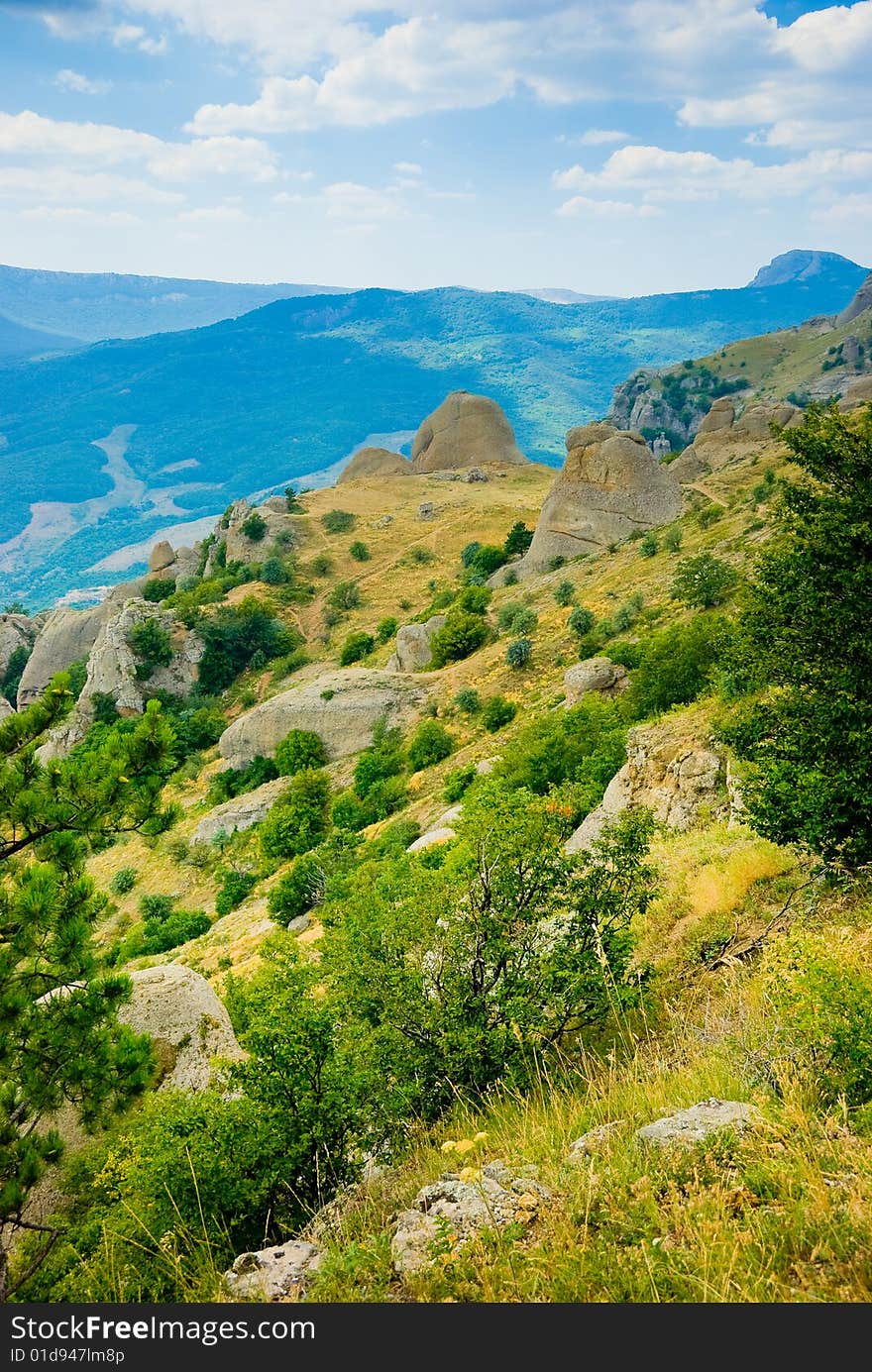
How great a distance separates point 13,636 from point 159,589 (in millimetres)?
14066

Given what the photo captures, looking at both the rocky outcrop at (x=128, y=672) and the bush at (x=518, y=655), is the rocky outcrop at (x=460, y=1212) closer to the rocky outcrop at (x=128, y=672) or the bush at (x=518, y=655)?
the bush at (x=518, y=655)

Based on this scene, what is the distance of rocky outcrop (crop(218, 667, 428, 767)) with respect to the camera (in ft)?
102

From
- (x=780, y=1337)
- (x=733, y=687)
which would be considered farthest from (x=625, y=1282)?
(x=733, y=687)

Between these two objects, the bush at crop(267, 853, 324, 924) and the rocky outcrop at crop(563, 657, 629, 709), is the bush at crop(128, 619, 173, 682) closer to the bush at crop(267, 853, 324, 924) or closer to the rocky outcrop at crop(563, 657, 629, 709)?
the bush at crop(267, 853, 324, 924)

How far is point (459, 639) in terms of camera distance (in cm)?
3400

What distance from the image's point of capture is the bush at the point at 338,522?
191ft

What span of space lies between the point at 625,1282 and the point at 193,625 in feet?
152

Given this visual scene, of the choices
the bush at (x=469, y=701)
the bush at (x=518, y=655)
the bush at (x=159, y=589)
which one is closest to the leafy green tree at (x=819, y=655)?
the bush at (x=469, y=701)

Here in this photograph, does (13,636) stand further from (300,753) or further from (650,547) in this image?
(650,547)

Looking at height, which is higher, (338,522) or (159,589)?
(338,522)

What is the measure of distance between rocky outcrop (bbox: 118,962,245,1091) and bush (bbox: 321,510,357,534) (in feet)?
165

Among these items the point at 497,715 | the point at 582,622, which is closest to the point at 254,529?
the point at 582,622

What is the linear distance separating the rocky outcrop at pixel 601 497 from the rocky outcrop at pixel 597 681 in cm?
1538

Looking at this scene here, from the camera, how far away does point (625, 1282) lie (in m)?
3.19
